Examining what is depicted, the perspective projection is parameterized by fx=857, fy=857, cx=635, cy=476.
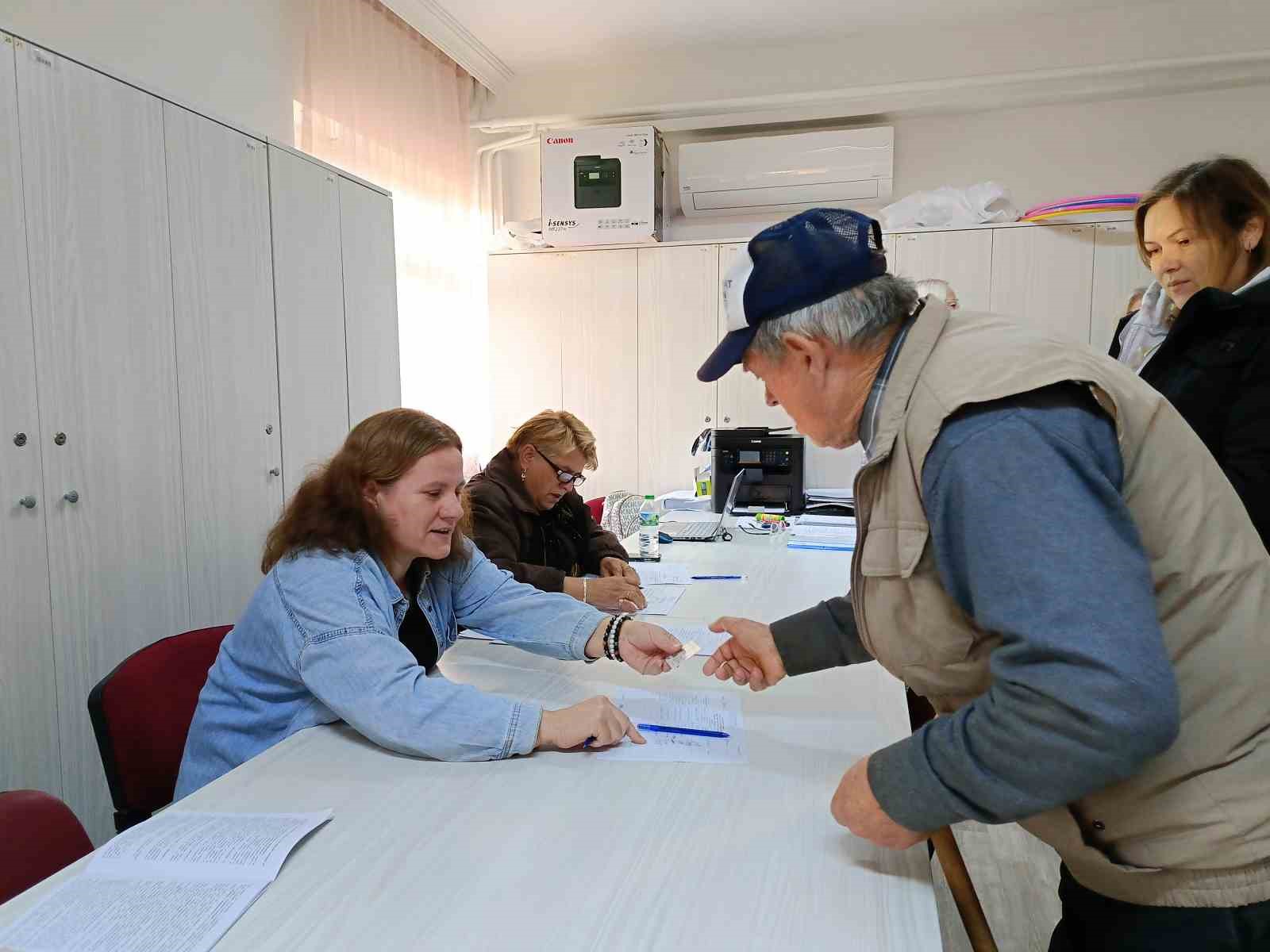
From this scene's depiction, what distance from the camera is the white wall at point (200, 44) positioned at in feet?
8.95

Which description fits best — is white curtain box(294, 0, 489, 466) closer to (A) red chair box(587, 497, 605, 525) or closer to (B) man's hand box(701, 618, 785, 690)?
(A) red chair box(587, 497, 605, 525)

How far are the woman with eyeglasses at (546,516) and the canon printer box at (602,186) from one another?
2311 mm

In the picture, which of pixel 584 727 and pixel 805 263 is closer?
pixel 805 263

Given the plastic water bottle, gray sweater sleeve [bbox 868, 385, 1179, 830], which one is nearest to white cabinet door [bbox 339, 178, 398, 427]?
the plastic water bottle

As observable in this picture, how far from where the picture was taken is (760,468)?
3.91 m

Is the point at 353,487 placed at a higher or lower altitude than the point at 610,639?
higher

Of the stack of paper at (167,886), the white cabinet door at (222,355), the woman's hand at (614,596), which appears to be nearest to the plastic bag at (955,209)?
the woman's hand at (614,596)

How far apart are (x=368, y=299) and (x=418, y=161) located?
5.19 feet

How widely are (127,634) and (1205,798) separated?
93.7 inches

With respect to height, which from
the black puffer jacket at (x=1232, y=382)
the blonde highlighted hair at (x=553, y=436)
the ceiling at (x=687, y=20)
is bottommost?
the blonde highlighted hair at (x=553, y=436)

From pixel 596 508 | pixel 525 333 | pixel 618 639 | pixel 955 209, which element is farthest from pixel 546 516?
pixel 955 209

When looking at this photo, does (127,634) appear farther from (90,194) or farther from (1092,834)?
(1092,834)

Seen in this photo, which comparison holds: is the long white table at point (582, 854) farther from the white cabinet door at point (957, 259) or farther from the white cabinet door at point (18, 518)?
the white cabinet door at point (957, 259)

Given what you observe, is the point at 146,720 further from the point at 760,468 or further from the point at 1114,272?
the point at 1114,272
